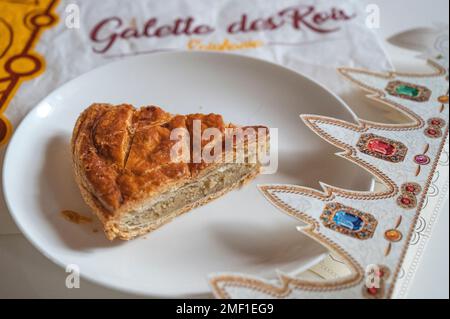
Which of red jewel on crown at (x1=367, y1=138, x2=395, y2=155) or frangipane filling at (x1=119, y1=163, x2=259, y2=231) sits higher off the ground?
red jewel on crown at (x1=367, y1=138, x2=395, y2=155)

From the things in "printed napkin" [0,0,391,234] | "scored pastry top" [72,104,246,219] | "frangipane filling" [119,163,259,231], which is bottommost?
"frangipane filling" [119,163,259,231]

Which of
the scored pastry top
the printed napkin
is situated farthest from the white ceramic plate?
the printed napkin

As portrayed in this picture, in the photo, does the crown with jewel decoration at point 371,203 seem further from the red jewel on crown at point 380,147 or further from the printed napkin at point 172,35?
the printed napkin at point 172,35

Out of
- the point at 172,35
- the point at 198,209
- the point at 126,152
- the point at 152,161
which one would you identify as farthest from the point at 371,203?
the point at 172,35

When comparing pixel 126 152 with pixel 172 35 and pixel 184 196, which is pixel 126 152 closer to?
pixel 184 196

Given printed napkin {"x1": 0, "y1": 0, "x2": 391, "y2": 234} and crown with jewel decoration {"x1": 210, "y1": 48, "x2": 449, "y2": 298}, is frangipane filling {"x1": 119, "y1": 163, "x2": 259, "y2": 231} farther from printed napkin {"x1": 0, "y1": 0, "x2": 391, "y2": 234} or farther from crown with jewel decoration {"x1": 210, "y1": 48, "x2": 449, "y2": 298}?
printed napkin {"x1": 0, "y1": 0, "x2": 391, "y2": 234}

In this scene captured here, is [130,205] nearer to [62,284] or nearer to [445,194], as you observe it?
[62,284]

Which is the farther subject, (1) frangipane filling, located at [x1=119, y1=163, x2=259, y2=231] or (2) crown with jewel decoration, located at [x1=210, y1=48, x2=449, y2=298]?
(1) frangipane filling, located at [x1=119, y1=163, x2=259, y2=231]
